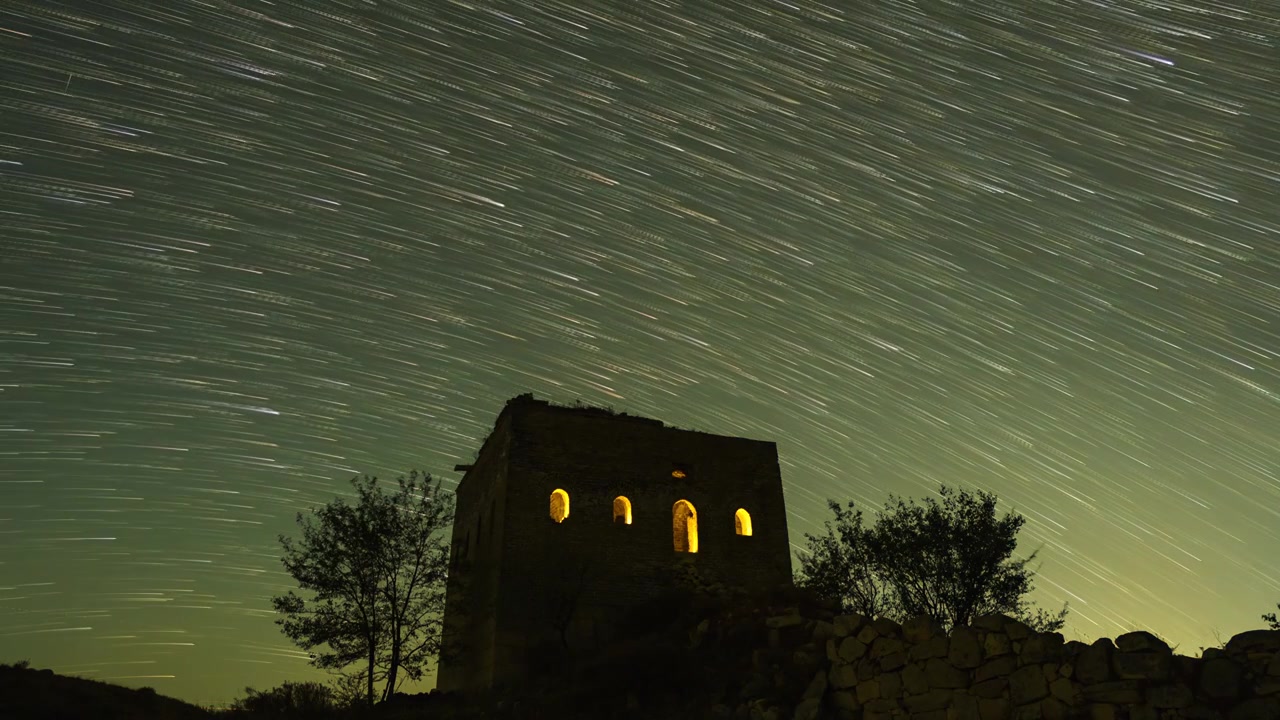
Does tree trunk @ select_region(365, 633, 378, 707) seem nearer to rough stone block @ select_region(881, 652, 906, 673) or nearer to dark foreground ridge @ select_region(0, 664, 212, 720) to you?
dark foreground ridge @ select_region(0, 664, 212, 720)

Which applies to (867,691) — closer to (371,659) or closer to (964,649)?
(964,649)

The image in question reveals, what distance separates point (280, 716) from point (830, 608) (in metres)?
12.2

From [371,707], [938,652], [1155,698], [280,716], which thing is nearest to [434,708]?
[371,707]

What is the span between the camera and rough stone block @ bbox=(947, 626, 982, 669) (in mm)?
11445

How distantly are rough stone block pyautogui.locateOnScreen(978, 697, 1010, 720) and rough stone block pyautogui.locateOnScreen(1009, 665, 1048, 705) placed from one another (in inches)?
5.1

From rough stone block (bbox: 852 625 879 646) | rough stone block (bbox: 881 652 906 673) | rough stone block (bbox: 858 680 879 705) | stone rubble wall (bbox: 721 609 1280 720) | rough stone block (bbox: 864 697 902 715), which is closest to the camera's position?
stone rubble wall (bbox: 721 609 1280 720)

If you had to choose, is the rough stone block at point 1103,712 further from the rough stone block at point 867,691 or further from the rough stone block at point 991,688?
the rough stone block at point 867,691

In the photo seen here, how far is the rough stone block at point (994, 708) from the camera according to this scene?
35.5 feet

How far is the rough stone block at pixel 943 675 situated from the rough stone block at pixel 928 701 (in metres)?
0.10

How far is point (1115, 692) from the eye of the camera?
32.1 feet

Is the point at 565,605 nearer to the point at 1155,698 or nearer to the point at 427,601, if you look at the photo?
the point at 427,601

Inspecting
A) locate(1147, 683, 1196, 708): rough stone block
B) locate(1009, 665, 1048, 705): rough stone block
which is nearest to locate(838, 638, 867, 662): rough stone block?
locate(1009, 665, 1048, 705): rough stone block

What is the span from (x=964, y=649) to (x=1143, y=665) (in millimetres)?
2337

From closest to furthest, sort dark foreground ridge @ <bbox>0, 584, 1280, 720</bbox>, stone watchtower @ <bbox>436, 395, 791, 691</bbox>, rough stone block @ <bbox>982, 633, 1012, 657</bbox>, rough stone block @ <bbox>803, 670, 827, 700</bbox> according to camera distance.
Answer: dark foreground ridge @ <bbox>0, 584, 1280, 720</bbox>
rough stone block @ <bbox>982, 633, 1012, 657</bbox>
rough stone block @ <bbox>803, 670, 827, 700</bbox>
stone watchtower @ <bbox>436, 395, 791, 691</bbox>
